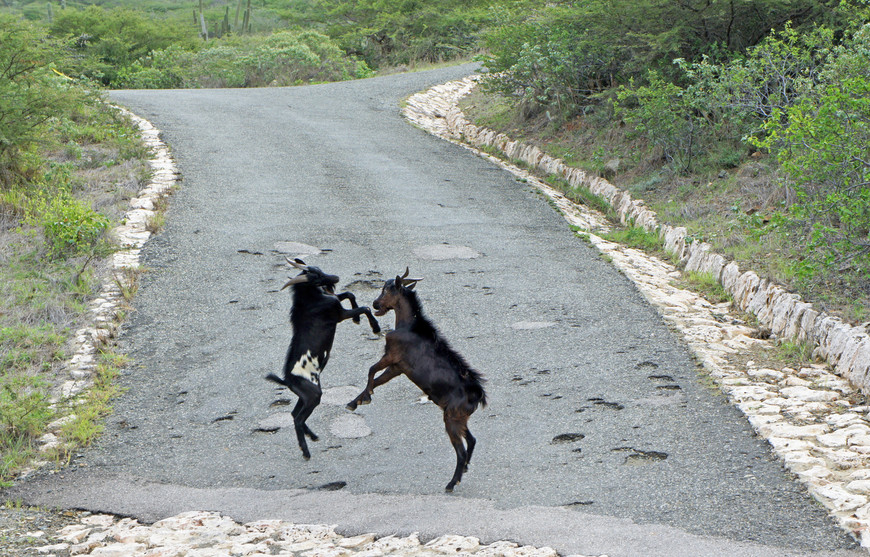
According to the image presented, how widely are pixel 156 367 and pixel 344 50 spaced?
26.2 metres

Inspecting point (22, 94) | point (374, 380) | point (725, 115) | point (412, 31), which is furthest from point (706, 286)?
point (412, 31)

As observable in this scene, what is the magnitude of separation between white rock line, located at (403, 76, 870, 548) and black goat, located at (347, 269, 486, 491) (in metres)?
2.17

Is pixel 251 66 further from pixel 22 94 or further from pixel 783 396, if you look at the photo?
pixel 783 396

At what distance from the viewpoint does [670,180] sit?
1289cm

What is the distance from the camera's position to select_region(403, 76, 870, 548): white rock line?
524 centimetres

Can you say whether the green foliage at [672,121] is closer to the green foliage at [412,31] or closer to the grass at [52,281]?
the grass at [52,281]

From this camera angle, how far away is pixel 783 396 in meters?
6.76

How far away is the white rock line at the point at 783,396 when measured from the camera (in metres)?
5.24

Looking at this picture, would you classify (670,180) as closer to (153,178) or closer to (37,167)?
(153,178)

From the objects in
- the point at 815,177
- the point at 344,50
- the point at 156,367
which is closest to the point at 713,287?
the point at 815,177

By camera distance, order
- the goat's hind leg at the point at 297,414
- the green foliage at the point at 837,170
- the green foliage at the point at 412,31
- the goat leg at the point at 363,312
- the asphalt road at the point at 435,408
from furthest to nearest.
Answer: the green foliage at the point at 412,31
the green foliage at the point at 837,170
the goat's hind leg at the point at 297,414
the goat leg at the point at 363,312
the asphalt road at the point at 435,408

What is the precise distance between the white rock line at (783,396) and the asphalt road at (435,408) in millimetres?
151

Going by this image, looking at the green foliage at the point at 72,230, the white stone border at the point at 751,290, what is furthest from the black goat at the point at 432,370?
the green foliage at the point at 72,230

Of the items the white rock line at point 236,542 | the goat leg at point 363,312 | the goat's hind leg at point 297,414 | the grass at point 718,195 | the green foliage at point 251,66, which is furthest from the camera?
the green foliage at point 251,66
